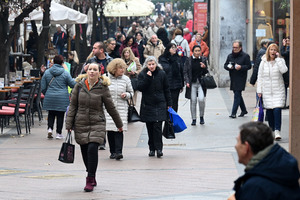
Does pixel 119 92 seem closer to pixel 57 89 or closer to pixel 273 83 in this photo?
pixel 273 83

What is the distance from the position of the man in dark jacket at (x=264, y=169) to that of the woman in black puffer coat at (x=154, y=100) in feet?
24.8

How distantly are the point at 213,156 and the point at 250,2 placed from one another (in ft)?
51.4

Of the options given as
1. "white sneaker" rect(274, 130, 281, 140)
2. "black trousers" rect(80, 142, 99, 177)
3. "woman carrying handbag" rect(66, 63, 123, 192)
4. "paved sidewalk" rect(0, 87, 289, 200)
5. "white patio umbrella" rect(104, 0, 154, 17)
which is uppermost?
"white patio umbrella" rect(104, 0, 154, 17)

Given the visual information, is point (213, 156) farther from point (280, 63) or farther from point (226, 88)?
point (226, 88)

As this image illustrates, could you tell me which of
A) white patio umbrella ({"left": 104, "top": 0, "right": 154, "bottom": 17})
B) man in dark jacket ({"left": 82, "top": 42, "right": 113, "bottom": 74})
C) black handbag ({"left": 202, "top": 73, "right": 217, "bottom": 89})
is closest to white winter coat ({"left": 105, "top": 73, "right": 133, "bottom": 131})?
man in dark jacket ({"left": 82, "top": 42, "right": 113, "bottom": 74})

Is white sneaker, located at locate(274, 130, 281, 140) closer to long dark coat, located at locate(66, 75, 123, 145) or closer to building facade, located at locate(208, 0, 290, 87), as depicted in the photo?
long dark coat, located at locate(66, 75, 123, 145)

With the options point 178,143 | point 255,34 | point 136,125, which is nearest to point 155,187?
point 178,143

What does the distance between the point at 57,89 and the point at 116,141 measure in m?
3.51

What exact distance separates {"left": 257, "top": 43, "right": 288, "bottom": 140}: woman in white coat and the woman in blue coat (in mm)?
3721

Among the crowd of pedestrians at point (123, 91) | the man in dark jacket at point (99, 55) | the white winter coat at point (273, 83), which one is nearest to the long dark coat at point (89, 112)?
the crowd of pedestrians at point (123, 91)

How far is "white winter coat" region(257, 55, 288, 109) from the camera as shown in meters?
13.1

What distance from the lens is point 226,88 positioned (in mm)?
25062

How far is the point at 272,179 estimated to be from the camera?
376 centimetres

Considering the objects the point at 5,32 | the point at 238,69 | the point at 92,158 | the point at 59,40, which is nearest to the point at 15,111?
the point at 5,32
